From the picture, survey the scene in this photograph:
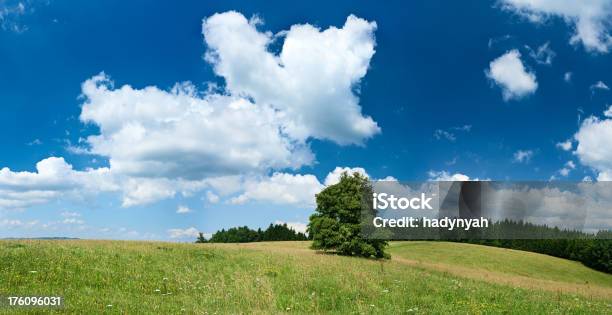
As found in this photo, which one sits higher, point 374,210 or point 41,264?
point 374,210

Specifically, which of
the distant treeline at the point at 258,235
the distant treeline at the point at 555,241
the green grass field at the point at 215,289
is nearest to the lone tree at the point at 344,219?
the distant treeline at the point at 555,241

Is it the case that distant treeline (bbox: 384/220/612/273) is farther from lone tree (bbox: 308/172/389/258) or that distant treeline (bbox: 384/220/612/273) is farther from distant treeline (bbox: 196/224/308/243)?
distant treeline (bbox: 196/224/308/243)

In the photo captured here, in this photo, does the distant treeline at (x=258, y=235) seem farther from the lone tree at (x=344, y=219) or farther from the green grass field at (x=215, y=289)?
the green grass field at (x=215, y=289)

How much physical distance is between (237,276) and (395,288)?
6.02 metres

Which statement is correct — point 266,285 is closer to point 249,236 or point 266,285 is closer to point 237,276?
point 237,276

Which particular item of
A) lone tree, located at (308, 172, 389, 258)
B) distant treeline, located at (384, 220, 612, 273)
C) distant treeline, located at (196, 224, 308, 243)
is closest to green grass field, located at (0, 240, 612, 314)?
lone tree, located at (308, 172, 389, 258)

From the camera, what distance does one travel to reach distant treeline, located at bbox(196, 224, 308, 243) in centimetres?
13412

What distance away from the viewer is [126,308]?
39.2 ft

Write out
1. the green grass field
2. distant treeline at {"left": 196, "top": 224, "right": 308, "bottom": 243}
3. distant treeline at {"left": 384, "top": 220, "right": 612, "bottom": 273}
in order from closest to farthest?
the green grass field < distant treeline at {"left": 384, "top": 220, "right": 612, "bottom": 273} < distant treeline at {"left": 196, "top": 224, "right": 308, "bottom": 243}

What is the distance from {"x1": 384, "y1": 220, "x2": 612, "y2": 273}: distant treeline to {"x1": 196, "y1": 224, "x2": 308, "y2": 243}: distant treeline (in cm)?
4587

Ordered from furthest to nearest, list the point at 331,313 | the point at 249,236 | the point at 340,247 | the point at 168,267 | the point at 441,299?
the point at 249,236
the point at 340,247
the point at 168,267
the point at 441,299
the point at 331,313

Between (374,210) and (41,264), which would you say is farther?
(374,210)

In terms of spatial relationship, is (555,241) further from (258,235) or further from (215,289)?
(215,289)

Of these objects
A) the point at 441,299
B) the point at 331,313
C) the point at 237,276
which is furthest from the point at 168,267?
the point at 441,299
